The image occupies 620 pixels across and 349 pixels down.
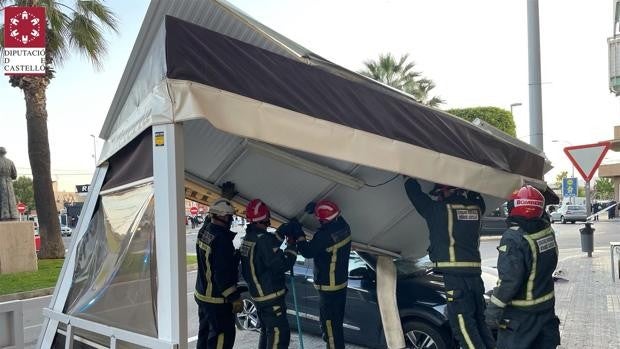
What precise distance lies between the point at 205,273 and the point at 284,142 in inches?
102

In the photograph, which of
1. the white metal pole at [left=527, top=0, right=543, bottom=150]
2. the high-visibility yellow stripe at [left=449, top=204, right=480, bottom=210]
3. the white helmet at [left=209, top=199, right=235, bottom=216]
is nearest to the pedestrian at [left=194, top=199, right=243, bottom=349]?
the white helmet at [left=209, top=199, right=235, bottom=216]

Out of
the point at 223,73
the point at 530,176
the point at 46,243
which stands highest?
the point at 223,73

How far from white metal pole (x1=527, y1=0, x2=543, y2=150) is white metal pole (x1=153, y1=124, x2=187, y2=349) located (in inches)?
283

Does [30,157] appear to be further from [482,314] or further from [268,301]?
[482,314]

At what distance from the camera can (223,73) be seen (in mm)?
2738

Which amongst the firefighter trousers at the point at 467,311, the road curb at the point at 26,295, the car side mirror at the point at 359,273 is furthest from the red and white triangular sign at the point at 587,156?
the road curb at the point at 26,295

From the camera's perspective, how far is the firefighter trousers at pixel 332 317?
5332mm

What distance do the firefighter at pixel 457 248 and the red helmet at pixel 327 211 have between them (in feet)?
2.60

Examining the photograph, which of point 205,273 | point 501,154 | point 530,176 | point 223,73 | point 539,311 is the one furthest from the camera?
point 205,273

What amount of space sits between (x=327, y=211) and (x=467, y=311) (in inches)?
62.9

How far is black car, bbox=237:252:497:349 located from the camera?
5.40m

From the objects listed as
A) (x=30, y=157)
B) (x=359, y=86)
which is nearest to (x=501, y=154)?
(x=359, y=86)

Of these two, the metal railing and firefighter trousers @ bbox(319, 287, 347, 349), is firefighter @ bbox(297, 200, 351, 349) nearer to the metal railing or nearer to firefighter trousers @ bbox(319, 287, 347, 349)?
firefighter trousers @ bbox(319, 287, 347, 349)

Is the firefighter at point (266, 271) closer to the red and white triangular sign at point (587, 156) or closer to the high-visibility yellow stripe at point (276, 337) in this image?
the high-visibility yellow stripe at point (276, 337)
